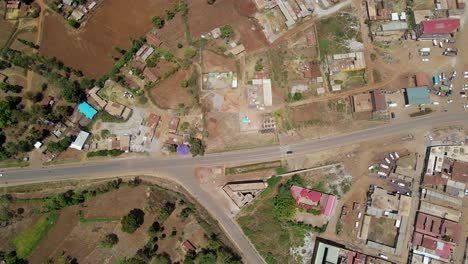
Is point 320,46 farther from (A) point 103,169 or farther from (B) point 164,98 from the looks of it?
(A) point 103,169

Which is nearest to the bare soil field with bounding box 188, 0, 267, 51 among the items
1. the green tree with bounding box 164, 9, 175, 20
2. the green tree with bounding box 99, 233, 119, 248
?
the green tree with bounding box 164, 9, 175, 20

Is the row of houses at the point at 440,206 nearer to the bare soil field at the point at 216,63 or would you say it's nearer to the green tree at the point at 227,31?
the bare soil field at the point at 216,63

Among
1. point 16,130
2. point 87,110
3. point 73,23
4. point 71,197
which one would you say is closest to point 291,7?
point 73,23

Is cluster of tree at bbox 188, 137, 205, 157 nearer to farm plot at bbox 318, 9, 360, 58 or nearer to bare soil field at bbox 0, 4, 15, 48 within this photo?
farm plot at bbox 318, 9, 360, 58

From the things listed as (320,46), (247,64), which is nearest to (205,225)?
(247,64)

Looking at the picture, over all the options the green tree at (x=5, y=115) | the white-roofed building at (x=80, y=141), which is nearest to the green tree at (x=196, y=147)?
the white-roofed building at (x=80, y=141)
